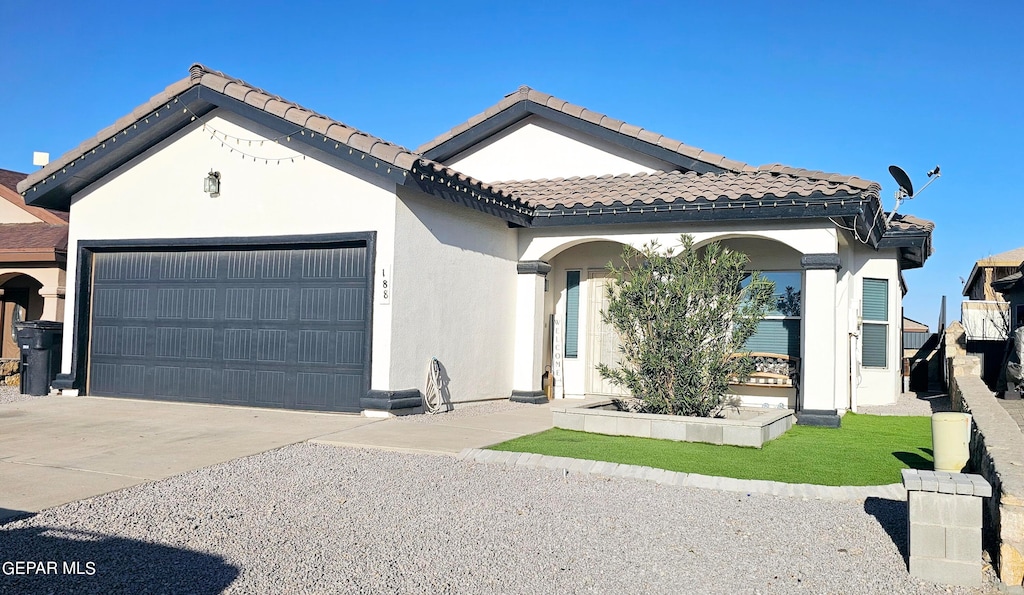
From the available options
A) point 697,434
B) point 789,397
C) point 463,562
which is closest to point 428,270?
point 697,434

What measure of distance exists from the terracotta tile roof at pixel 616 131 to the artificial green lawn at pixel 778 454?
11.8 ft

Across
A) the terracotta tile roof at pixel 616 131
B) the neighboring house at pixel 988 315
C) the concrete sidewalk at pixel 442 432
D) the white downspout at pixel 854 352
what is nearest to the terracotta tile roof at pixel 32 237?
the terracotta tile roof at pixel 616 131

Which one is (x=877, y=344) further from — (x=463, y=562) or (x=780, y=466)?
(x=463, y=562)

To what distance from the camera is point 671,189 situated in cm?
1186

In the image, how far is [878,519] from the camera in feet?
18.9

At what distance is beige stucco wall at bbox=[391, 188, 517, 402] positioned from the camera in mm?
10453

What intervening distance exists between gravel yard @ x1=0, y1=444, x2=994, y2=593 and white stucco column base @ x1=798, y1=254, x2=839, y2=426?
446 cm

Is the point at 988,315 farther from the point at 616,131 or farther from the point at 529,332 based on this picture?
the point at 529,332

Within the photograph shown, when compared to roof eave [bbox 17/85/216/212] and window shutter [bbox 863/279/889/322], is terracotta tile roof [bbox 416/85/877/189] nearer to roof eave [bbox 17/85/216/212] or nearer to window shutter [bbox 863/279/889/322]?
window shutter [bbox 863/279/889/322]

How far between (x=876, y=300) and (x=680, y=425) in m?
6.81

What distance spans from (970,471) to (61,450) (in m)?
8.24

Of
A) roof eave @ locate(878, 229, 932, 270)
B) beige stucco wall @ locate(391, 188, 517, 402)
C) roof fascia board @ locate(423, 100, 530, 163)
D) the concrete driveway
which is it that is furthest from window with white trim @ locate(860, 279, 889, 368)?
the concrete driveway

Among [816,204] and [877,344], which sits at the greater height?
[816,204]

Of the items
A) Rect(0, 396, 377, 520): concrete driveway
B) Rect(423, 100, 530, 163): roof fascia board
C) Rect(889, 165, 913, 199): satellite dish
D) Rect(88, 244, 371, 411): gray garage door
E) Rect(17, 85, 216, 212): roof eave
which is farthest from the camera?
Rect(423, 100, 530, 163): roof fascia board
